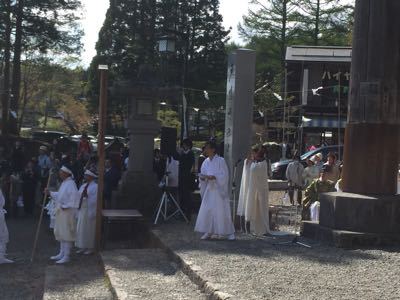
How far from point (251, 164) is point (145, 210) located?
12.7 ft

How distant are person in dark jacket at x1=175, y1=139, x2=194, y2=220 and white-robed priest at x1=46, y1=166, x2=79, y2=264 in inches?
115

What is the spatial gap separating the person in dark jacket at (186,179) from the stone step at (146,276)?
10.8 feet

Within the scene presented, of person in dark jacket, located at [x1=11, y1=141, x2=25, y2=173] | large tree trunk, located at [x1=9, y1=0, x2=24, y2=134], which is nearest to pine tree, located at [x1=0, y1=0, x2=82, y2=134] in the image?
large tree trunk, located at [x1=9, y1=0, x2=24, y2=134]

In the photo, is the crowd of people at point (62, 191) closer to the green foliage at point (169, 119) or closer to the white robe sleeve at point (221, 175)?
the white robe sleeve at point (221, 175)

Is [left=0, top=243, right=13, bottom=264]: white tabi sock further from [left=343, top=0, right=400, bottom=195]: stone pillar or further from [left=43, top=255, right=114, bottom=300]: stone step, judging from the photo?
[left=343, top=0, right=400, bottom=195]: stone pillar

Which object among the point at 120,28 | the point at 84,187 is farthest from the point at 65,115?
the point at 84,187

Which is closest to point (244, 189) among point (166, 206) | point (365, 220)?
point (365, 220)

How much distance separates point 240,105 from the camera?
446 inches

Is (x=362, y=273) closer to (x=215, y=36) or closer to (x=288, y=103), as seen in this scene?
(x=288, y=103)

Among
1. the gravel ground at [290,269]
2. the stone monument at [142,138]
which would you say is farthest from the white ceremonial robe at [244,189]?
the stone monument at [142,138]

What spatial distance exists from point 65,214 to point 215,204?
8.74 ft

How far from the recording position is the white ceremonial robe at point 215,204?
31.7 feet

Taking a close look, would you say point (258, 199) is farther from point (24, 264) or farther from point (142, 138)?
point (142, 138)

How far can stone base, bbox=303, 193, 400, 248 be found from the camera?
8773mm
